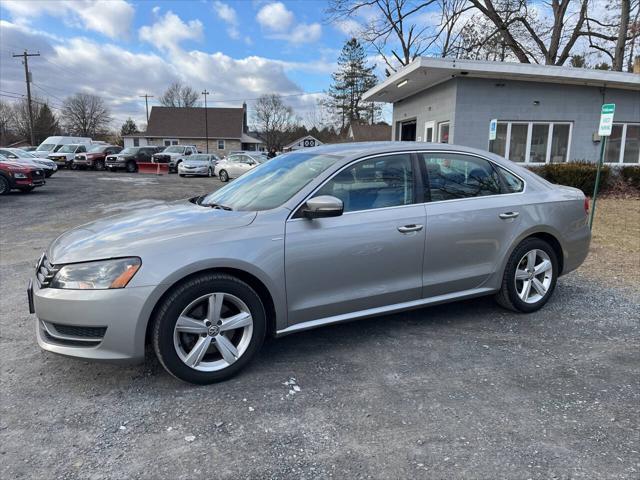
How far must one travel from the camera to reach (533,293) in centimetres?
438

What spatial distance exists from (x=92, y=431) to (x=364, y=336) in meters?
2.11

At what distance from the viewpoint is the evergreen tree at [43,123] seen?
215 ft

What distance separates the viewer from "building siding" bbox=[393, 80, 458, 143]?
1420 cm

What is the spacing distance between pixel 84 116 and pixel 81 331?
81.2 metres

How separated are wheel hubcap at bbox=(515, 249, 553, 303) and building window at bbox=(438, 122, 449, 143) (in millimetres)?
→ 11124

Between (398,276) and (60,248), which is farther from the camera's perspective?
(398,276)

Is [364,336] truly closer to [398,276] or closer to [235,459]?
[398,276]

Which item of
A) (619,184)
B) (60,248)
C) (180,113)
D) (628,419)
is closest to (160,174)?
(619,184)

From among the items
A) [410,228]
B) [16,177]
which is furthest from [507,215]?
[16,177]

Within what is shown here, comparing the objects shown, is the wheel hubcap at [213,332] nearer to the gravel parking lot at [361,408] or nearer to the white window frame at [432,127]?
the gravel parking lot at [361,408]

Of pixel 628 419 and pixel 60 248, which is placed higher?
pixel 60 248

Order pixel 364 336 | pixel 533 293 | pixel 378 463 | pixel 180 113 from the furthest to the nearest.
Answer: pixel 180 113 < pixel 533 293 < pixel 364 336 < pixel 378 463

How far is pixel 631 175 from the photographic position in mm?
14555

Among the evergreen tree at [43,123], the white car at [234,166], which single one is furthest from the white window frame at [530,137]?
the evergreen tree at [43,123]
